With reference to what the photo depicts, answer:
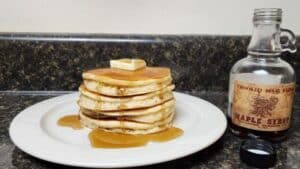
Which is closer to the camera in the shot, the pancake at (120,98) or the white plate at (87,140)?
the white plate at (87,140)

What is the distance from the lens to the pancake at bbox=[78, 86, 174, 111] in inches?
23.3

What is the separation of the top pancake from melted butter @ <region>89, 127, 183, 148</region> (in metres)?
0.10

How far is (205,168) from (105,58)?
1.54ft

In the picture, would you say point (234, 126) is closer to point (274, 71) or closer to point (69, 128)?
point (274, 71)

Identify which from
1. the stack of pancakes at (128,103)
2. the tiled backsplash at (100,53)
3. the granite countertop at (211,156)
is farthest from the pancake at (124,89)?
the tiled backsplash at (100,53)

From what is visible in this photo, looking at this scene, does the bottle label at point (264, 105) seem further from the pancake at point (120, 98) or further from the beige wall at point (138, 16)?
the beige wall at point (138, 16)

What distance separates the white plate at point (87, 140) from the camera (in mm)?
454

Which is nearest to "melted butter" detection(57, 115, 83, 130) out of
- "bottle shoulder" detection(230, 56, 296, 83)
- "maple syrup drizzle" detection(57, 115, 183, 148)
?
"maple syrup drizzle" detection(57, 115, 183, 148)

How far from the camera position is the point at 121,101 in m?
0.59

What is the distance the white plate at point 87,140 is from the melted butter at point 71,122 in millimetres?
14

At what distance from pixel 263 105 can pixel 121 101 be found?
256mm

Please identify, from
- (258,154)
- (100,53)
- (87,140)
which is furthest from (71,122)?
(258,154)

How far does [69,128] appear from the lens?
2.06 feet

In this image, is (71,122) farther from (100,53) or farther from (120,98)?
(100,53)
